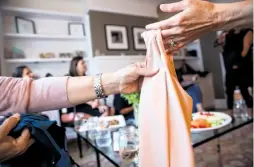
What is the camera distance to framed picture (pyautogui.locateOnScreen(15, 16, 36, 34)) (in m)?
2.44

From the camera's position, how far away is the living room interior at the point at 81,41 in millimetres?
2311

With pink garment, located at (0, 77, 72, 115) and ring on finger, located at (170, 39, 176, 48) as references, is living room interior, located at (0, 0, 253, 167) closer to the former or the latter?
pink garment, located at (0, 77, 72, 115)

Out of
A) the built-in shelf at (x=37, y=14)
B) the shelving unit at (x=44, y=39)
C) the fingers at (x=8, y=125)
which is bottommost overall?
the fingers at (x=8, y=125)

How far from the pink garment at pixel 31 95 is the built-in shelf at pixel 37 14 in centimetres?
228

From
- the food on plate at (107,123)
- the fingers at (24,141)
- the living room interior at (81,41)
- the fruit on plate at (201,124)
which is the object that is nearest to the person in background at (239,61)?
the living room interior at (81,41)

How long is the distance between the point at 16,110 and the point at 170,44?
1.67 ft

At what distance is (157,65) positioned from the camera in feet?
1.61

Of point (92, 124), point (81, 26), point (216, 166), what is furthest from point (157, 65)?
point (81, 26)

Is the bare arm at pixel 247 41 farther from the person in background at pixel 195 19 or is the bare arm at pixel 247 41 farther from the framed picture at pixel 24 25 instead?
the framed picture at pixel 24 25

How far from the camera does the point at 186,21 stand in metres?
0.48

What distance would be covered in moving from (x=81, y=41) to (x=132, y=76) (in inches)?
99.7

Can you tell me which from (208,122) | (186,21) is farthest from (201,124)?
(186,21)

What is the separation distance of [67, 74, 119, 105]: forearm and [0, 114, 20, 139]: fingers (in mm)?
172

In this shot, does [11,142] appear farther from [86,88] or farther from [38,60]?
[38,60]
